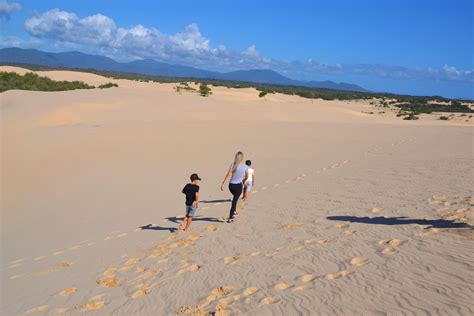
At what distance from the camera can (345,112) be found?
44469mm

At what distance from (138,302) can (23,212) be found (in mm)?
7603

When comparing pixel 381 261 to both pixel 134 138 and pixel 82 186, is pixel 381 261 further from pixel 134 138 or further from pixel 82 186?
pixel 134 138

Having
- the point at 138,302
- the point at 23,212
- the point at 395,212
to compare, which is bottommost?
the point at 23,212

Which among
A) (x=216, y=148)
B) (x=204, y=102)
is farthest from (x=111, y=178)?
(x=204, y=102)

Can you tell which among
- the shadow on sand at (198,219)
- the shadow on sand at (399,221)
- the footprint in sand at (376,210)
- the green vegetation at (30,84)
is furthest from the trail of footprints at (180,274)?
the green vegetation at (30,84)

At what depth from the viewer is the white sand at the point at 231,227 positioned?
5570mm

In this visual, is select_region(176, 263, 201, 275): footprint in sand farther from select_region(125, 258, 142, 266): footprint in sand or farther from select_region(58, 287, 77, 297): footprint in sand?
select_region(58, 287, 77, 297): footprint in sand

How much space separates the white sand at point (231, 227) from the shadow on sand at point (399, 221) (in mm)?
34

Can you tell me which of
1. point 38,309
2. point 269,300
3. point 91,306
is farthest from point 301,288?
point 38,309

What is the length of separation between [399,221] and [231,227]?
124 inches

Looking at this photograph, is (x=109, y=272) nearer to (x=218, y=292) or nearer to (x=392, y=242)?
(x=218, y=292)

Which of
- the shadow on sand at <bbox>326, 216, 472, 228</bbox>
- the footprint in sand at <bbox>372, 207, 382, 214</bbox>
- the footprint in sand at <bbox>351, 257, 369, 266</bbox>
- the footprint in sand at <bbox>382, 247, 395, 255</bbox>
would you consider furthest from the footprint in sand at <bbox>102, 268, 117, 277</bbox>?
the footprint in sand at <bbox>372, 207, 382, 214</bbox>

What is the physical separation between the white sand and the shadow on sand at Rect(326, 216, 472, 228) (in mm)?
34

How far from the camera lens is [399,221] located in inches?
327
